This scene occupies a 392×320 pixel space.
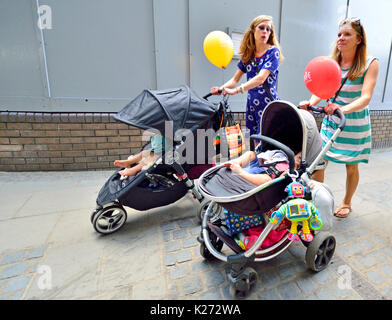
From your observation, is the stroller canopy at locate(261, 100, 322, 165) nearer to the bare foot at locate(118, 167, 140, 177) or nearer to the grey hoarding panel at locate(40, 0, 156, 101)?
the bare foot at locate(118, 167, 140, 177)

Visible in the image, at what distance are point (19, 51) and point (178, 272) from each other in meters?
3.98

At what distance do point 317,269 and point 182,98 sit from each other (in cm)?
189

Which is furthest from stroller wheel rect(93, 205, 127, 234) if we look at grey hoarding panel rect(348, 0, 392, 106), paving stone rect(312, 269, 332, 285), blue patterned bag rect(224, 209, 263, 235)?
grey hoarding panel rect(348, 0, 392, 106)

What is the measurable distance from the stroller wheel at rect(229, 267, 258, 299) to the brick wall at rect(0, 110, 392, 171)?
124 inches

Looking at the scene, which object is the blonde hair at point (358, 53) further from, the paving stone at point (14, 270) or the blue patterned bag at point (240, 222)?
the paving stone at point (14, 270)

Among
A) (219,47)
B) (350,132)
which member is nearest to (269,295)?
(350,132)

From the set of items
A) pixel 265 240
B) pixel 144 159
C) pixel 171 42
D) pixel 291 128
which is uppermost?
pixel 171 42

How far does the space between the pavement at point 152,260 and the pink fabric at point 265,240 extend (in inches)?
11.2

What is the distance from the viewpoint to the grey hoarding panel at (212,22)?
4.09m

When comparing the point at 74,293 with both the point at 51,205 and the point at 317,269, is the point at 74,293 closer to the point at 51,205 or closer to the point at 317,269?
the point at 51,205

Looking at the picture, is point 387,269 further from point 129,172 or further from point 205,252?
point 129,172

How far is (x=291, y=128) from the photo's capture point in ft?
6.13

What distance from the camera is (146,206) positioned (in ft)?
7.72

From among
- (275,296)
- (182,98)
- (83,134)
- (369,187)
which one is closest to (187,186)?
(182,98)
